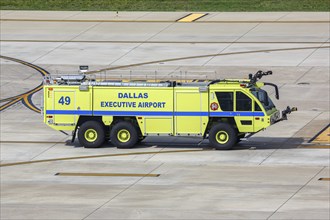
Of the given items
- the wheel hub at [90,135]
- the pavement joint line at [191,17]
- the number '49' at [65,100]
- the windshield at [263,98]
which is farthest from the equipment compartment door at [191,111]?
the pavement joint line at [191,17]

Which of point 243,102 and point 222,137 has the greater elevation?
point 243,102

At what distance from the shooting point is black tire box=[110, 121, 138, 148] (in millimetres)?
48719

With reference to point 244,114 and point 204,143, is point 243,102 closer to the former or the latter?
point 244,114

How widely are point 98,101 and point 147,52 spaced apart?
20.7 m

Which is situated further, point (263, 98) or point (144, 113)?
point (263, 98)

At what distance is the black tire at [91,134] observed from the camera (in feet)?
161

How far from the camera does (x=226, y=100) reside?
158 ft

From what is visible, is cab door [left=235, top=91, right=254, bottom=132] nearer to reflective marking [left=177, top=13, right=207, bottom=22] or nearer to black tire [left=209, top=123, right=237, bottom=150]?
black tire [left=209, top=123, right=237, bottom=150]

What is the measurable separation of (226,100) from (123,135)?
4.49 meters

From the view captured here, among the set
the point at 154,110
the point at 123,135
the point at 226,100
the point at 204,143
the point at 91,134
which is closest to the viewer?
the point at 226,100

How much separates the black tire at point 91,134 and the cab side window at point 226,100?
504 cm

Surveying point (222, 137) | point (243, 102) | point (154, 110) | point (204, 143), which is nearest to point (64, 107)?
point (154, 110)

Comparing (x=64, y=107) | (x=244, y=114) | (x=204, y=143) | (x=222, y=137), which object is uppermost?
(x=64, y=107)

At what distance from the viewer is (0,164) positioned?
46.9 m
